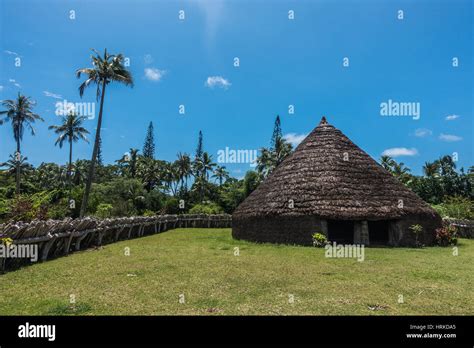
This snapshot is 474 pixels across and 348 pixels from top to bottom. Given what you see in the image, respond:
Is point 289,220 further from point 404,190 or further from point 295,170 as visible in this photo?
point 404,190

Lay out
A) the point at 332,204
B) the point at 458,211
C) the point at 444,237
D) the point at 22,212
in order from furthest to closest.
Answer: the point at 458,211 → the point at 444,237 → the point at 22,212 → the point at 332,204

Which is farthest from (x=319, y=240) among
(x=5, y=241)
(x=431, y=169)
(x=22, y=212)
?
(x=431, y=169)

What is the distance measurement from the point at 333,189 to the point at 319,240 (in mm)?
2850

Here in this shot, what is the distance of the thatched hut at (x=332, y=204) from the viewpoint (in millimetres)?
15375

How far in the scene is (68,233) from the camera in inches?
467

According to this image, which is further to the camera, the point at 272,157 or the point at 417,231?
the point at 272,157

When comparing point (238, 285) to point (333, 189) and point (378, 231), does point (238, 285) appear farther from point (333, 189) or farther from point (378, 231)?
point (378, 231)

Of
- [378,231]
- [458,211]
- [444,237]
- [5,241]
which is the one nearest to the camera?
[5,241]

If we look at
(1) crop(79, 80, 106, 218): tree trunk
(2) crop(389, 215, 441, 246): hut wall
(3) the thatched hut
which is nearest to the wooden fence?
(1) crop(79, 80, 106, 218): tree trunk

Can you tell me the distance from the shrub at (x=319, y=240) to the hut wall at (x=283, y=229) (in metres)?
0.24
